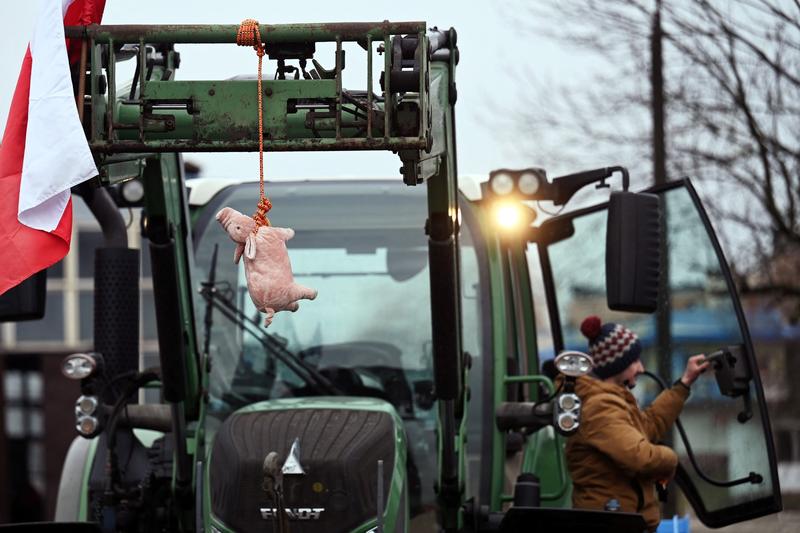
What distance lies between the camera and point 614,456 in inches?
270

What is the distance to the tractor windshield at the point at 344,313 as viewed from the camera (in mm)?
7141

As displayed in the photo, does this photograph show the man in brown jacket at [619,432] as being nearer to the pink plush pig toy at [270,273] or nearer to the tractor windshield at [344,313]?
the tractor windshield at [344,313]

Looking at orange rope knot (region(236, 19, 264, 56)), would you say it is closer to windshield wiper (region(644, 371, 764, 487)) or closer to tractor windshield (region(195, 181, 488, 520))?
tractor windshield (region(195, 181, 488, 520))

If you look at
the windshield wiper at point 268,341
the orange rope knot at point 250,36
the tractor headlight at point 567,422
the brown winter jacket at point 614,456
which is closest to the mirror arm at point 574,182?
the brown winter jacket at point 614,456

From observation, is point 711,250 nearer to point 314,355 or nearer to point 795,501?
point 314,355

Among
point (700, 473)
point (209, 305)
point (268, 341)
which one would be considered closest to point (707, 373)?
point (700, 473)

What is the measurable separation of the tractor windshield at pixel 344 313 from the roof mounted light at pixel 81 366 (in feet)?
1.76

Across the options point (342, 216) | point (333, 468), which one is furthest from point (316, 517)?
point (342, 216)

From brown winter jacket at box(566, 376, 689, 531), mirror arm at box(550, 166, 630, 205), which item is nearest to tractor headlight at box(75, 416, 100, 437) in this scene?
brown winter jacket at box(566, 376, 689, 531)

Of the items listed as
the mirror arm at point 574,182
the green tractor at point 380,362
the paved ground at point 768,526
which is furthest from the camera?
the paved ground at point 768,526

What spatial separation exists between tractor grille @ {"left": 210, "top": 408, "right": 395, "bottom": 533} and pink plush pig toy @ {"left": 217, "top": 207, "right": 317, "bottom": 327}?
4.42ft

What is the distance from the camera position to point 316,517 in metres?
6.04

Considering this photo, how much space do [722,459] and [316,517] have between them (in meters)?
2.29

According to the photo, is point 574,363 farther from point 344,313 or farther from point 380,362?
point 344,313
